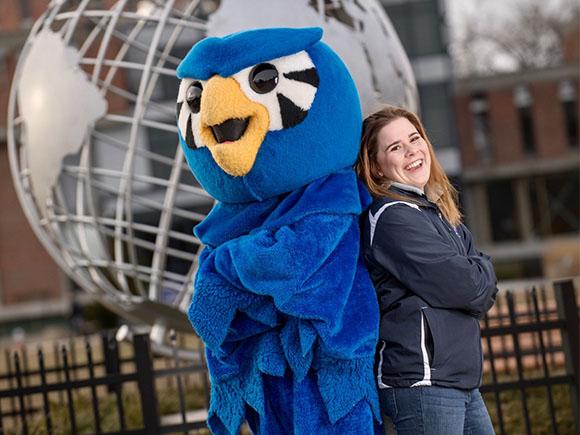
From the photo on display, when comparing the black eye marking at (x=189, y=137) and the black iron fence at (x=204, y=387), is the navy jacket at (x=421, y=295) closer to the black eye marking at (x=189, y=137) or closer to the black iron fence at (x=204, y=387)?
the black eye marking at (x=189, y=137)

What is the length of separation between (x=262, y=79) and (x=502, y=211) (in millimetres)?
29074

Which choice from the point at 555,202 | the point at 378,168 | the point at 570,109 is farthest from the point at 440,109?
the point at 378,168

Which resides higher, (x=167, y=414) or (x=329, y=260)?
(x=329, y=260)

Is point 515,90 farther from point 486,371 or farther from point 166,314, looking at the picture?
point 166,314

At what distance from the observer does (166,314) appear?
17.3ft

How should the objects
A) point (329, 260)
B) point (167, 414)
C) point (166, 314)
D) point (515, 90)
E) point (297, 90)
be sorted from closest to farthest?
1. point (329, 260)
2. point (297, 90)
3. point (166, 314)
4. point (167, 414)
5. point (515, 90)

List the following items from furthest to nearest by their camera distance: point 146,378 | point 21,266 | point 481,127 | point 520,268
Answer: point 481,127, point 520,268, point 21,266, point 146,378

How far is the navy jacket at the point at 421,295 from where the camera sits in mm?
2477

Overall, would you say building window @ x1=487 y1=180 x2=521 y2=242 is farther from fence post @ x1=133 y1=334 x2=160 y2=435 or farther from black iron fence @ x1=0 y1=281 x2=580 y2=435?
fence post @ x1=133 y1=334 x2=160 y2=435

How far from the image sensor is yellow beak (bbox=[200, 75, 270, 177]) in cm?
262

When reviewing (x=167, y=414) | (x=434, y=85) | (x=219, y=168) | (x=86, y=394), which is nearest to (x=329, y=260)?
(x=219, y=168)

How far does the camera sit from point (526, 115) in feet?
99.1

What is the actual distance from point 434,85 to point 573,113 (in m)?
7.32

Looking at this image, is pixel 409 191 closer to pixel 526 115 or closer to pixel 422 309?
pixel 422 309
